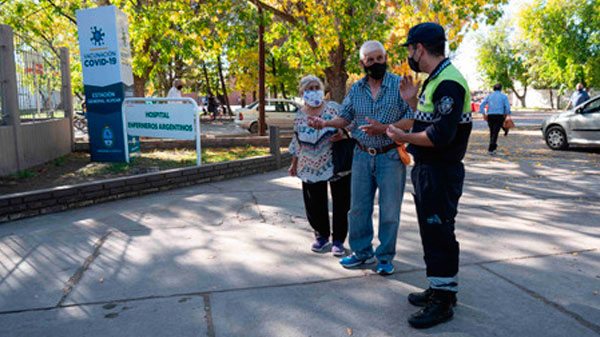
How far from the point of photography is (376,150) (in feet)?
12.2

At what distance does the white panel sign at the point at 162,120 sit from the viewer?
851 cm

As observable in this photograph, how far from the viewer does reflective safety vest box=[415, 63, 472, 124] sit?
2.89 meters

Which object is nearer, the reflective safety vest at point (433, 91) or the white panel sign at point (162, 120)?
the reflective safety vest at point (433, 91)

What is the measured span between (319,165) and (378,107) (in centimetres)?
91

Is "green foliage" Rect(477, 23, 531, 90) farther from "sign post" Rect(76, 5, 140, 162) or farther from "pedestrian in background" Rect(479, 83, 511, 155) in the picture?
"sign post" Rect(76, 5, 140, 162)

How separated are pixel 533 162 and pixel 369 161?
812 centimetres

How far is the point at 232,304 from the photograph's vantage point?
3.29 m

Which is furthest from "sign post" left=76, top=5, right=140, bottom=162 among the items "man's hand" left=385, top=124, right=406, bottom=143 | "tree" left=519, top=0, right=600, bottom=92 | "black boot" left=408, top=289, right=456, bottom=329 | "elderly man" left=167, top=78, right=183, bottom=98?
"tree" left=519, top=0, right=600, bottom=92

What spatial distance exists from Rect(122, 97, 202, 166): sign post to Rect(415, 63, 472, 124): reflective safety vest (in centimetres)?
579

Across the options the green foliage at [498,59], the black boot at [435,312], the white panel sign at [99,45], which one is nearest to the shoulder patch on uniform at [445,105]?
the black boot at [435,312]

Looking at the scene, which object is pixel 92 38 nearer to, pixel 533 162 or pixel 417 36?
pixel 417 36

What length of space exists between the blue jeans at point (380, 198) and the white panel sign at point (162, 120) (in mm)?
5168

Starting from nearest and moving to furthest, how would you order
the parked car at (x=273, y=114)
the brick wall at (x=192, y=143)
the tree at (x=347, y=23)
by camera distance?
the brick wall at (x=192, y=143), the tree at (x=347, y=23), the parked car at (x=273, y=114)

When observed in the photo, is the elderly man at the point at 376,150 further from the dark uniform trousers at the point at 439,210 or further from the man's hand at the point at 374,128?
the dark uniform trousers at the point at 439,210
